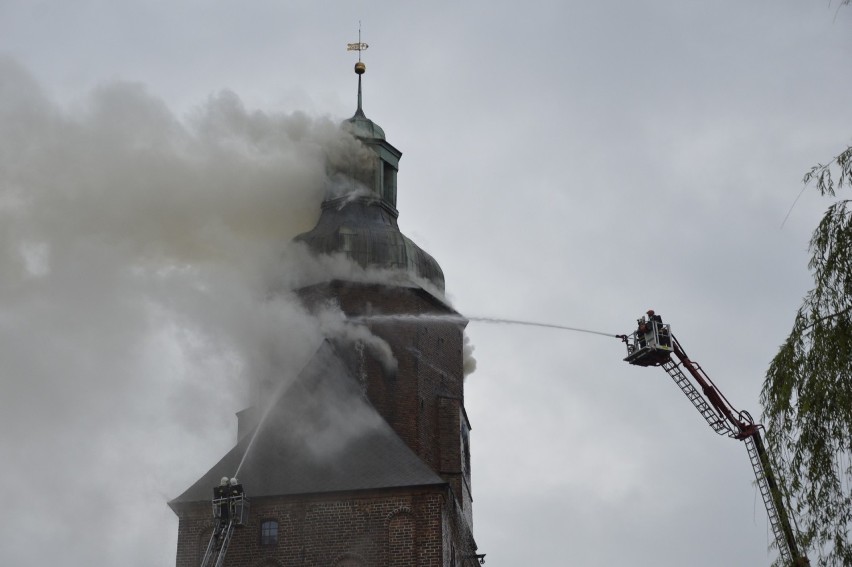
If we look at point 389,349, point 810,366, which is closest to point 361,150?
point 389,349

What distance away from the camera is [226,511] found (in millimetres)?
26578

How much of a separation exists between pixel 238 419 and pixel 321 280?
4303 millimetres

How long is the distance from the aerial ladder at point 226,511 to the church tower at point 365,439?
0.49 metres

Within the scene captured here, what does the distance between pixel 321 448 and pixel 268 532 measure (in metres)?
2.49

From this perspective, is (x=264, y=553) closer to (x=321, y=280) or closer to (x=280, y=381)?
(x=280, y=381)

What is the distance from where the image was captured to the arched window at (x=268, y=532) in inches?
1111

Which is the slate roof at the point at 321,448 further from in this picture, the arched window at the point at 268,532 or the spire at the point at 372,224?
the spire at the point at 372,224

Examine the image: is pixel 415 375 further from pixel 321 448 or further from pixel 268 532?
pixel 268 532

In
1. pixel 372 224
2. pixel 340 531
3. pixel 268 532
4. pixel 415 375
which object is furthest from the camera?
pixel 372 224

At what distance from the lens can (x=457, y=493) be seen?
31656 mm

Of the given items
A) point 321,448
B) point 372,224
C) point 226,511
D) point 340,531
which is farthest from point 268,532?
point 372,224

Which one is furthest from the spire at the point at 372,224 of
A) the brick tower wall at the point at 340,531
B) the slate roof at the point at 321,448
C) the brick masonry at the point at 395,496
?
the brick tower wall at the point at 340,531

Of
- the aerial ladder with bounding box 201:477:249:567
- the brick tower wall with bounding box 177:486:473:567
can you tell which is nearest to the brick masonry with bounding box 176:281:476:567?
the brick tower wall with bounding box 177:486:473:567

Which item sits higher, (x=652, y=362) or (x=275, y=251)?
(x=275, y=251)
